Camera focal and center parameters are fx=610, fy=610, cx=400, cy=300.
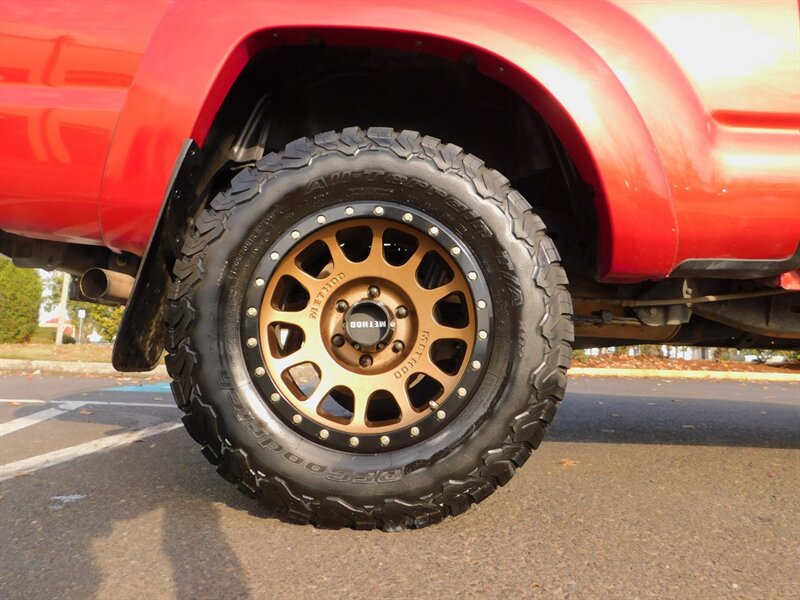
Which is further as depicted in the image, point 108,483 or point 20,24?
point 108,483

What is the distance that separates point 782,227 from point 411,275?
1.07 m

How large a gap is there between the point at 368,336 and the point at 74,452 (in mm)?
1741

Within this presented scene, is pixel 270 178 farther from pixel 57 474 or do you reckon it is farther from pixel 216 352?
pixel 57 474

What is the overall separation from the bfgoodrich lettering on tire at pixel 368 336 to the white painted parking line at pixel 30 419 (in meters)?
2.31

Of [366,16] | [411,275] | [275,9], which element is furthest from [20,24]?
[411,275]

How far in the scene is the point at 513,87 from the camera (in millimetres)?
1747

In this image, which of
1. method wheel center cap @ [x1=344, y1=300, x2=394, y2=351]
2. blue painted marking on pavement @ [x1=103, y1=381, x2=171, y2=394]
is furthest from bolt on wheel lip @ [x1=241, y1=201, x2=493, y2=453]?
blue painted marking on pavement @ [x1=103, y1=381, x2=171, y2=394]

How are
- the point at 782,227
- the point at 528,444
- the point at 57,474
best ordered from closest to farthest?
the point at 528,444 < the point at 782,227 < the point at 57,474

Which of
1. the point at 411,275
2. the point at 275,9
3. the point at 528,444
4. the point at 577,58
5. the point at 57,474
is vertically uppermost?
the point at 275,9

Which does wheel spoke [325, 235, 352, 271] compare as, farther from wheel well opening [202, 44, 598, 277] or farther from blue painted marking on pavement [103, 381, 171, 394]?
blue painted marking on pavement [103, 381, 171, 394]

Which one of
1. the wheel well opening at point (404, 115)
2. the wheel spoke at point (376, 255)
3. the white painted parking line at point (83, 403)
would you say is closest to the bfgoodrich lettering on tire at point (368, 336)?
the wheel spoke at point (376, 255)

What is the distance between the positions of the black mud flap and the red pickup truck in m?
0.01

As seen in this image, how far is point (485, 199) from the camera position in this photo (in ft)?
5.49

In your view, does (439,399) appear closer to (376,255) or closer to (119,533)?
(376,255)
